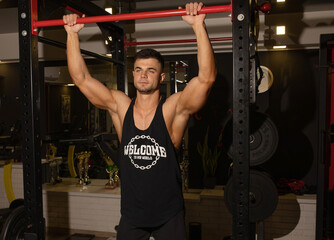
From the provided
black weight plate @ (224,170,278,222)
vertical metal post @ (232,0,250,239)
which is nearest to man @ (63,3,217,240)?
vertical metal post @ (232,0,250,239)

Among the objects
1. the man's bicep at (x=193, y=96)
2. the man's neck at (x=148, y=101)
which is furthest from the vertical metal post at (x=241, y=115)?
the man's neck at (x=148, y=101)

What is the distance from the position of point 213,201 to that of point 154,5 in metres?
2.28

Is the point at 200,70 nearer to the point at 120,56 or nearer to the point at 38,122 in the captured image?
the point at 38,122

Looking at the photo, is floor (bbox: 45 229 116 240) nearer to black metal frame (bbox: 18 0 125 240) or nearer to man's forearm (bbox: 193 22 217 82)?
black metal frame (bbox: 18 0 125 240)

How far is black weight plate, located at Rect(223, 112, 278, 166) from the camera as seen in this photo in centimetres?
228

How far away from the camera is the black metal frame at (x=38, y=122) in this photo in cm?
138

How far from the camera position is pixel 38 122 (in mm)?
1671

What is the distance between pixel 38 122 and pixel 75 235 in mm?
2726

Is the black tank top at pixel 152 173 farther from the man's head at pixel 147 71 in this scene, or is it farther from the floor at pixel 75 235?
the floor at pixel 75 235

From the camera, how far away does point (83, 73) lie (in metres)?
1.88

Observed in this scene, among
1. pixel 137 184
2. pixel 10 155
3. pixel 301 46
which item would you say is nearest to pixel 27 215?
pixel 137 184

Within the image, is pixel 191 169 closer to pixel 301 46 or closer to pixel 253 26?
pixel 301 46

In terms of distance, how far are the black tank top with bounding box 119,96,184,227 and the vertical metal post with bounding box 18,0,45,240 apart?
0.49 meters

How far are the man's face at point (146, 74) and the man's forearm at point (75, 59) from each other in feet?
1.06
